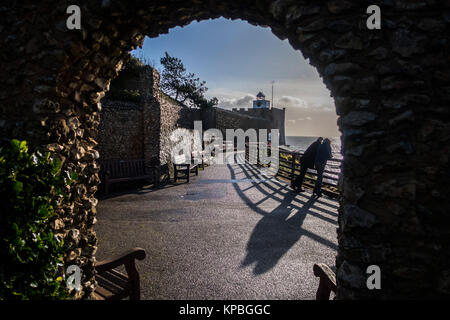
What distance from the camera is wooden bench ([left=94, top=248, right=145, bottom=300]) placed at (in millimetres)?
2535

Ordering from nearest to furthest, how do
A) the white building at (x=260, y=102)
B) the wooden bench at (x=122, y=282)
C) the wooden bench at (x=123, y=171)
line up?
the wooden bench at (x=122, y=282) < the wooden bench at (x=123, y=171) < the white building at (x=260, y=102)

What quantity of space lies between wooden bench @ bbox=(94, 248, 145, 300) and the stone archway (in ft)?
4.38

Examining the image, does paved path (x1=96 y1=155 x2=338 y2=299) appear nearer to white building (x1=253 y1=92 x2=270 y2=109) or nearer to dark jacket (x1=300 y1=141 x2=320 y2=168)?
dark jacket (x1=300 y1=141 x2=320 y2=168)

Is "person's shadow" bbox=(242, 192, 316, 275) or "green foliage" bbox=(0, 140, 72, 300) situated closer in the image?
"green foliage" bbox=(0, 140, 72, 300)

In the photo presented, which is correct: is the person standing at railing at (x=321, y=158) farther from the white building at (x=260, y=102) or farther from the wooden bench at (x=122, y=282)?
the white building at (x=260, y=102)

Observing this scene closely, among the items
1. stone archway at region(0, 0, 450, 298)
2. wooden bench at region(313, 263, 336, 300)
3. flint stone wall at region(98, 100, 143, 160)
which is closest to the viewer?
stone archway at region(0, 0, 450, 298)

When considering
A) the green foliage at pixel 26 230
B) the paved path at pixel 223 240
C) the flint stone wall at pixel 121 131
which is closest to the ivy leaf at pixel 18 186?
the green foliage at pixel 26 230

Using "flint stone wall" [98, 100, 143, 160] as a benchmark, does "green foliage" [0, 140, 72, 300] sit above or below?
below

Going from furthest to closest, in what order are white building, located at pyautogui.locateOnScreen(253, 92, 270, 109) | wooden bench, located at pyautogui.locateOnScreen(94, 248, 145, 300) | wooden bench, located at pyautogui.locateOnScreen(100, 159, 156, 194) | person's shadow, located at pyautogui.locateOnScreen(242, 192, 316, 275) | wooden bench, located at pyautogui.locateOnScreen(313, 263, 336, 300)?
white building, located at pyautogui.locateOnScreen(253, 92, 270, 109), wooden bench, located at pyautogui.locateOnScreen(100, 159, 156, 194), person's shadow, located at pyautogui.locateOnScreen(242, 192, 316, 275), wooden bench, located at pyautogui.locateOnScreen(94, 248, 145, 300), wooden bench, located at pyautogui.locateOnScreen(313, 263, 336, 300)

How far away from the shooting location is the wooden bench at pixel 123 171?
8052mm

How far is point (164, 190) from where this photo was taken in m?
8.70

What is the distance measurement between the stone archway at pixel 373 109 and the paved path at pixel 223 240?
1608 mm

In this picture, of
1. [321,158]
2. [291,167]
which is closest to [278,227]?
[321,158]

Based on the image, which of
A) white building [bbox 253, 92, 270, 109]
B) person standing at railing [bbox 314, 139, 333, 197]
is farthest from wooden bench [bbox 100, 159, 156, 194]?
white building [bbox 253, 92, 270, 109]
